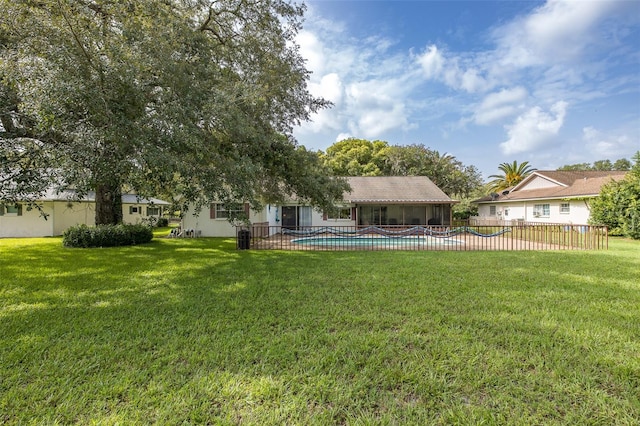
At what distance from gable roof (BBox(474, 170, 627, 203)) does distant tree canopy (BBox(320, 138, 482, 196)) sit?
19.7 ft

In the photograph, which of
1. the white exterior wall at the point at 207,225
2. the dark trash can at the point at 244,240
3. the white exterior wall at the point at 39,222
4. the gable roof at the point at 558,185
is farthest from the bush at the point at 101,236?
the gable roof at the point at 558,185

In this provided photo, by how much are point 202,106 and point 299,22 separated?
656cm

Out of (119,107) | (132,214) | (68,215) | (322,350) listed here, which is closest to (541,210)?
(322,350)

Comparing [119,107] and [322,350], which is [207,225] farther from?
[322,350]

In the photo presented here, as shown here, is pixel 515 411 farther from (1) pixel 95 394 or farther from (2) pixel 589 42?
(2) pixel 589 42

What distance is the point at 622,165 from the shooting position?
53.5 metres

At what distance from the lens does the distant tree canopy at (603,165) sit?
5325 centimetres

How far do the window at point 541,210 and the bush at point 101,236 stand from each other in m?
27.6

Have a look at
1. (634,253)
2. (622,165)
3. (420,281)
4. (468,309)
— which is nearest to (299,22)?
(420,281)

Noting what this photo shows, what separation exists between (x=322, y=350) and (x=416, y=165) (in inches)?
1398

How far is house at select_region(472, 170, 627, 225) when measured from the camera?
20.0 meters

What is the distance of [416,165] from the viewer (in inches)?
1422

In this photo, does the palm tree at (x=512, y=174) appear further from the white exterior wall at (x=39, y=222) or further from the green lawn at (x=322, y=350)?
the white exterior wall at (x=39, y=222)

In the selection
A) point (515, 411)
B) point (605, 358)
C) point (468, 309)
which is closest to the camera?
point (515, 411)
